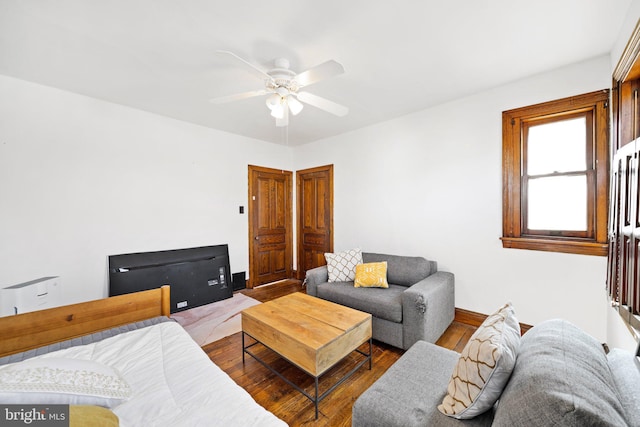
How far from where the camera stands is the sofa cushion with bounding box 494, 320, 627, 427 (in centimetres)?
64

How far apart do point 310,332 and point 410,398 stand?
814 millimetres

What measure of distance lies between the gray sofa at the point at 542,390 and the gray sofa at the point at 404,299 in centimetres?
83

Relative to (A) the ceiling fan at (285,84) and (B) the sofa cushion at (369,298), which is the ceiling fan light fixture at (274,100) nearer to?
(A) the ceiling fan at (285,84)

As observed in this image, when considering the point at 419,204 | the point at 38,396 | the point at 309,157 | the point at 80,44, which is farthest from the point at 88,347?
the point at 309,157

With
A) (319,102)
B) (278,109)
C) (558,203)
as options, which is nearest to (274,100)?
(278,109)

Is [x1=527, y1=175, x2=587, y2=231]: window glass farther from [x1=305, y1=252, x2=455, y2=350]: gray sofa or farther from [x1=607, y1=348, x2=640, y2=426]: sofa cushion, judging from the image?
[x1=607, y1=348, x2=640, y2=426]: sofa cushion

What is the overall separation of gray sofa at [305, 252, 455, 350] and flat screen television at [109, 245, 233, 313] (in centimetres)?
152

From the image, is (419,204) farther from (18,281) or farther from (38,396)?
(18,281)

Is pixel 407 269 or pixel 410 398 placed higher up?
pixel 407 269

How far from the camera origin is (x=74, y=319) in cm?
161

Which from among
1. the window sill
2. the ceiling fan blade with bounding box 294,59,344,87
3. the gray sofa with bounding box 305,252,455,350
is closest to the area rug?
the gray sofa with bounding box 305,252,455,350

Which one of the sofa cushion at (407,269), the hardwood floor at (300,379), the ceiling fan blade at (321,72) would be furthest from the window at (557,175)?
the ceiling fan blade at (321,72)

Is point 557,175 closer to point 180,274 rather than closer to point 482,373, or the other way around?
point 482,373

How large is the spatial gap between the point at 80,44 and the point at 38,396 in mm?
2386
